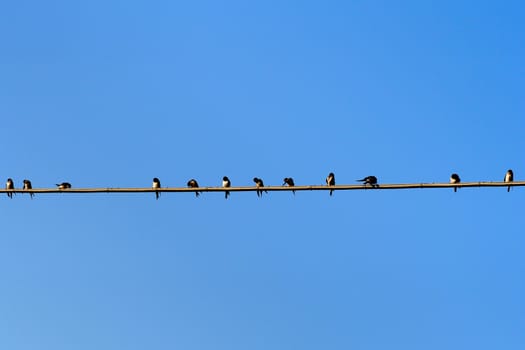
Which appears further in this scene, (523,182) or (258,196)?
(258,196)

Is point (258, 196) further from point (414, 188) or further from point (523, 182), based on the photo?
point (523, 182)

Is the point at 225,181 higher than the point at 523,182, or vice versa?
the point at 225,181

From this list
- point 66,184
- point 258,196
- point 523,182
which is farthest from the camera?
point 66,184

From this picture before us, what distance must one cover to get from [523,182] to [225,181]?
69.9 feet

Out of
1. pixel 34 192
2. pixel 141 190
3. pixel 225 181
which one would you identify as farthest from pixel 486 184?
pixel 225 181

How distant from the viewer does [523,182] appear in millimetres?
35219

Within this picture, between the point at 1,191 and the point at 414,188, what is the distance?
1533cm

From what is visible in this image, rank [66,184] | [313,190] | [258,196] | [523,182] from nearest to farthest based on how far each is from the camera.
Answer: [523,182], [313,190], [258,196], [66,184]

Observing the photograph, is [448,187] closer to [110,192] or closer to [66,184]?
[110,192]

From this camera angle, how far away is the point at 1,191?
4016 centimetres

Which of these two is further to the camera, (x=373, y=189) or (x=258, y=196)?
(x=258, y=196)

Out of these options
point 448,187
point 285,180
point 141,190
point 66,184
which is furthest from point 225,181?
point 448,187

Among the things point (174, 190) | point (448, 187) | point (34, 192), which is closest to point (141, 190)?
point (174, 190)

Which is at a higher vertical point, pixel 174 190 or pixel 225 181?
pixel 225 181
